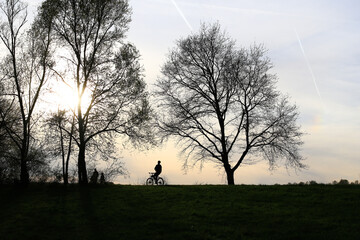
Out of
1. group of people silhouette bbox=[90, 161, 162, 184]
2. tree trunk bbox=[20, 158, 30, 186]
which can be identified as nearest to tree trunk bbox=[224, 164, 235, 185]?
group of people silhouette bbox=[90, 161, 162, 184]

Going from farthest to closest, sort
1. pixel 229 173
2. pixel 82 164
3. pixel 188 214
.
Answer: pixel 229 173, pixel 82 164, pixel 188 214

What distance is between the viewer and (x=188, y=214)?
54.7 feet

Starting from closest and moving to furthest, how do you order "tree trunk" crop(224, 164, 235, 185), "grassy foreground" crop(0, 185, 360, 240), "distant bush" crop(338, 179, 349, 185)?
"grassy foreground" crop(0, 185, 360, 240), "distant bush" crop(338, 179, 349, 185), "tree trunk" crop(224, 164, 235, 185)

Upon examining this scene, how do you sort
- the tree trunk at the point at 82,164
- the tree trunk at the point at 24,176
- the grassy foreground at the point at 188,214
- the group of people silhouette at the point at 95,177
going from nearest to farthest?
the grassy foreground at the point at 188,214, the tree trunk at the point at 24,176, the tree trunk at the point at 82,164, the group of people silhouette at the point at 95,177

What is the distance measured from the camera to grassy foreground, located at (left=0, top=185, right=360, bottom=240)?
45.6ft

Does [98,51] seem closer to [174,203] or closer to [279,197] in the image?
[174,203]

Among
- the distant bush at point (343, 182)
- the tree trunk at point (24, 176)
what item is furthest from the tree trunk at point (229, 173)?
the tree trunk at point (24, 176)

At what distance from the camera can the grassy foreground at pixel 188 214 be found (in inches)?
547

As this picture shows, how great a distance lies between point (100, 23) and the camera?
98.8ft

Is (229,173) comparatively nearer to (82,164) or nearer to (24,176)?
(82,164)

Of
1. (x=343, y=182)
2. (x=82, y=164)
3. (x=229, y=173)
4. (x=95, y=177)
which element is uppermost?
(x=82, y=164)

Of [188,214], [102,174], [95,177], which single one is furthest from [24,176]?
[188,214]

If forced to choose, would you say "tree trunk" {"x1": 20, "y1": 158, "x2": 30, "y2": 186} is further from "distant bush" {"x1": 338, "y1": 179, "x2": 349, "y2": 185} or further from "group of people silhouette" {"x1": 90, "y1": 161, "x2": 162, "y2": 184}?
"distant bush" {"x1": 338, "y1": 179, "x2": 349, "y2": 185}

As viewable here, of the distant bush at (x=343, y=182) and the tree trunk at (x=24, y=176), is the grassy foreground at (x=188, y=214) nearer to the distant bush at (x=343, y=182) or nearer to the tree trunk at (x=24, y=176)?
the tree trunk at (x=24, y=176)
